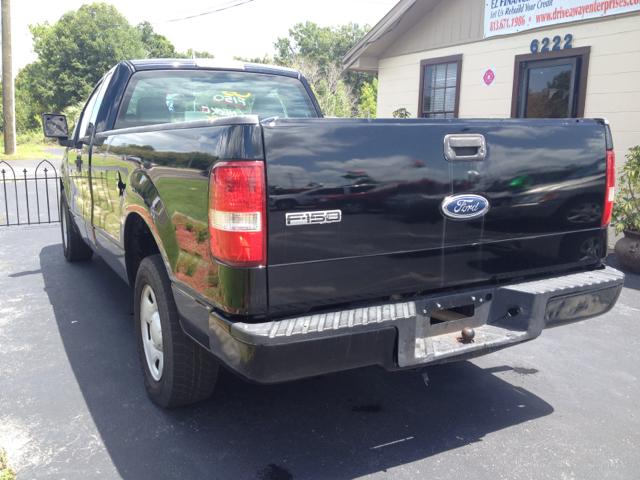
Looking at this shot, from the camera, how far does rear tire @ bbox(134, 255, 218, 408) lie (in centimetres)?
276

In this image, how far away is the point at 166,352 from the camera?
2818 millimetres

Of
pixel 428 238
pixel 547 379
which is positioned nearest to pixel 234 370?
pixel 428 238

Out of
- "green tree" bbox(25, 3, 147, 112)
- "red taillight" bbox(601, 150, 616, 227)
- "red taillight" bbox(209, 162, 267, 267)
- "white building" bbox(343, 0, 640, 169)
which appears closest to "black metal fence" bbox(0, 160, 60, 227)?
"white building" bbox(343, 0, 640, 169)

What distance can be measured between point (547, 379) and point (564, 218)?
1294mm

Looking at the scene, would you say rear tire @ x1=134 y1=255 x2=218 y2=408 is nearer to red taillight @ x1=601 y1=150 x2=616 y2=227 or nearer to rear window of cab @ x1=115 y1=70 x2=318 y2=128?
rear window of cab @ x1=115 y1=70 x2=318 y2=128

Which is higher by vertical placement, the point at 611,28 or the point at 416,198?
the point at 611,28

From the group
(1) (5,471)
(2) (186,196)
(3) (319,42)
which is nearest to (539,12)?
(2) (186,196)

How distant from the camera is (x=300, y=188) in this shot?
7.16ft

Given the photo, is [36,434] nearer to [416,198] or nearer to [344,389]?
[344,389]

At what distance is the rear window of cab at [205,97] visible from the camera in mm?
4176

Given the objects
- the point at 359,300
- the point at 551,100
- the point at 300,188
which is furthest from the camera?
the point at 551,100

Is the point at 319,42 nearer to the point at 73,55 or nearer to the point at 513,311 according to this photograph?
the point at 73,55

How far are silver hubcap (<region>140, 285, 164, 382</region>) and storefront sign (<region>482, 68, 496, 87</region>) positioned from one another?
7716 millimetres

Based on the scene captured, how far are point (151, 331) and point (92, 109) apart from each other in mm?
2856
